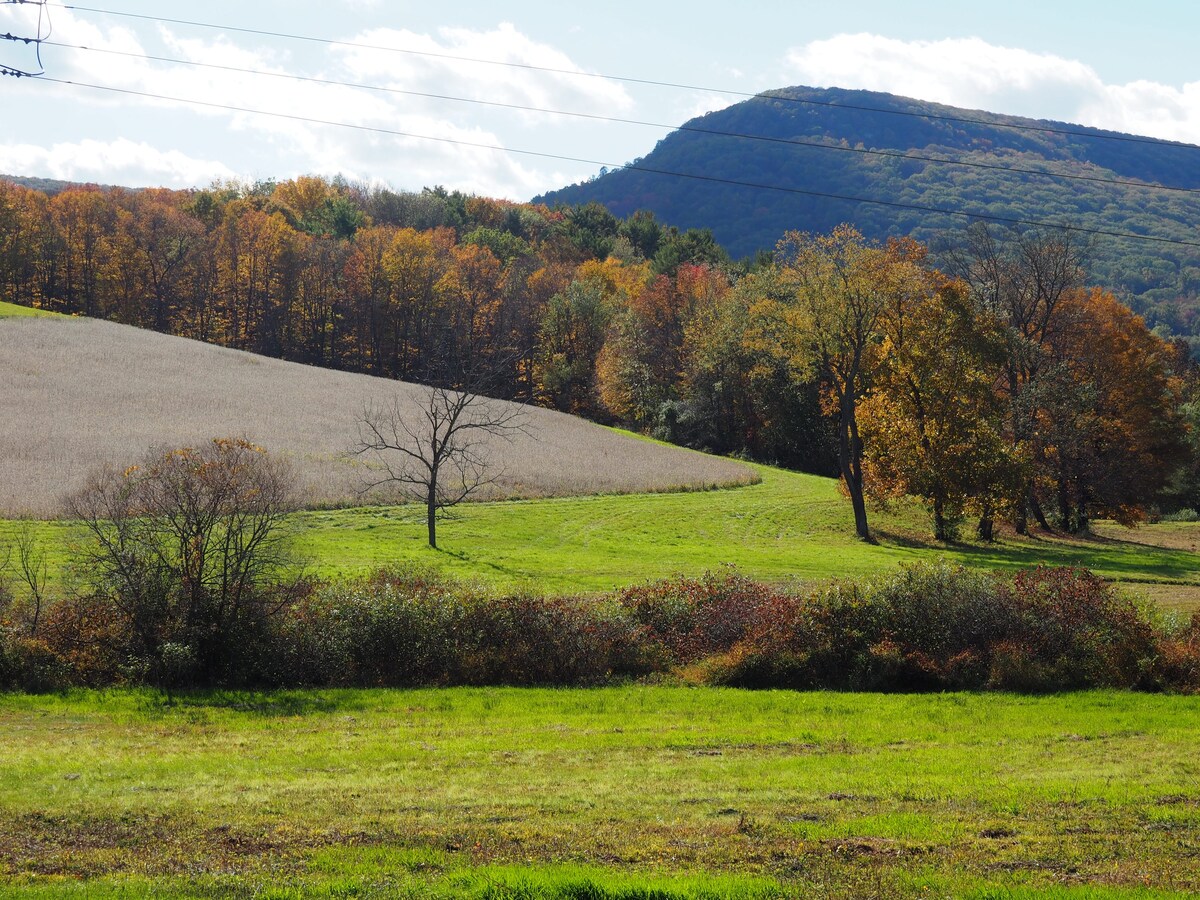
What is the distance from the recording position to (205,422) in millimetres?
59938

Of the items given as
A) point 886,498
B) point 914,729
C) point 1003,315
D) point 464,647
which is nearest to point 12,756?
point 464,647

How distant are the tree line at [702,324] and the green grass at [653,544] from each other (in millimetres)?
2825

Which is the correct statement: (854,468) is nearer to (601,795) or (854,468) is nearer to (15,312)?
(601,795)

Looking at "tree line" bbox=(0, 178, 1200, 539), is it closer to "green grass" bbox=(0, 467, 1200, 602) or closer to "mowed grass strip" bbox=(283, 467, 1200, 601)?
"mowed grass strip" bbox=(283, 467, 1200, 601)

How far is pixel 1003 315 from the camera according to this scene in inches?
2213

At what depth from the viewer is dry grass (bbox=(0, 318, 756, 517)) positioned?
4866cm

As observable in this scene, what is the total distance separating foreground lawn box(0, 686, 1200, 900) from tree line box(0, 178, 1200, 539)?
92.1 ft

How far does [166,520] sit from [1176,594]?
3202 centimetres

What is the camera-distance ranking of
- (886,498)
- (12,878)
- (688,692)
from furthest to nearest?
(886,498) → (688,692) → (12,878)

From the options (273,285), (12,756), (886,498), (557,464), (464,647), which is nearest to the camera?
(12,756)

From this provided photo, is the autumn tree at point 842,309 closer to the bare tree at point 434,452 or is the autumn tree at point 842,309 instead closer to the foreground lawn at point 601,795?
the bare tree at point 434,452

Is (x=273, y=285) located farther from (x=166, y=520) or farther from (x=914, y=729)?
(x=914, y=729)

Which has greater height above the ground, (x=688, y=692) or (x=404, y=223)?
(x=404, y=223)

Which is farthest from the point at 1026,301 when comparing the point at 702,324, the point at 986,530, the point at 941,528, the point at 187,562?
the point at 187,562
